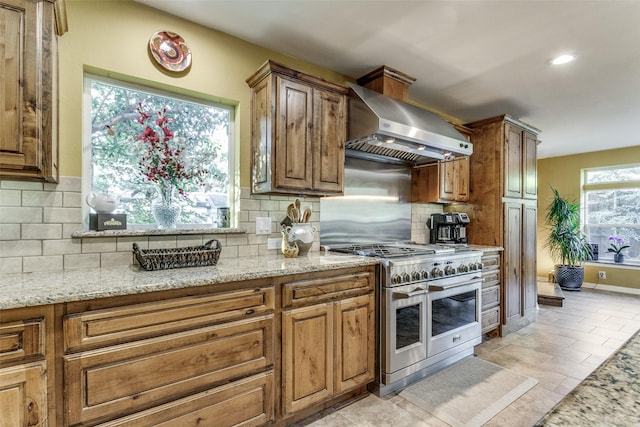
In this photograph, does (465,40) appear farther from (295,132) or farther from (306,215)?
(306,215)

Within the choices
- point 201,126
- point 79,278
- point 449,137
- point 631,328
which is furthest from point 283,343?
point 631,328

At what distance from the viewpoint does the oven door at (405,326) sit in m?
2.20

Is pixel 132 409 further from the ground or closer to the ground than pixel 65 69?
closer to the ground

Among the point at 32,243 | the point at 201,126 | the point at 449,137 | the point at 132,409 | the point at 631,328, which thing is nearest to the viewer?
the point at 132,409

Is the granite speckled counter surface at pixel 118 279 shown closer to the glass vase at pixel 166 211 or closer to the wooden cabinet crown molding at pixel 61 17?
the glass vase at pixel 166 211

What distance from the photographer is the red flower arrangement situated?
2.06 m

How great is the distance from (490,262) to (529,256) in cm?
97

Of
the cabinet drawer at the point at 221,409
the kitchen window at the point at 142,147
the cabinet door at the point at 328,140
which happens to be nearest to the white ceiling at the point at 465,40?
the cabinet door at the point at 328,140

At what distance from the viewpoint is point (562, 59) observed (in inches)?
103

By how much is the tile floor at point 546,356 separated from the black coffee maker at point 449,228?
113 cm

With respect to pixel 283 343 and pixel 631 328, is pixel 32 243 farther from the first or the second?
pixel 631 328

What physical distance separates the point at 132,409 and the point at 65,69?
1.82m

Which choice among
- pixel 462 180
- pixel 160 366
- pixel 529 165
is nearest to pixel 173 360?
pixel 160 366

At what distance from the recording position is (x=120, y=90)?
2.07 meters
